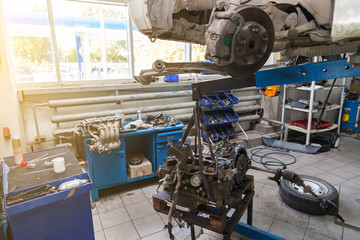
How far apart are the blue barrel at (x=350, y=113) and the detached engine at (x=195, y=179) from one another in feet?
15.1

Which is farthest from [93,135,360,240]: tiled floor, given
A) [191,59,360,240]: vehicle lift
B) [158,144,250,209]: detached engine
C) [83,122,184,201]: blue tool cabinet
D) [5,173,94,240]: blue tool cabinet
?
[191,59,360,240]: vehicle lift

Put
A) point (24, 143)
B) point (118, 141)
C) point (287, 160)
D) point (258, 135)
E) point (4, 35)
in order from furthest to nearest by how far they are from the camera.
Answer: point (258, 135) < point (287, 160) < point (24, 143) < point (118, 141) < point (4, 35)

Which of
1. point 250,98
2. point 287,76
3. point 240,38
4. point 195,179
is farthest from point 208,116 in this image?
point 240,38

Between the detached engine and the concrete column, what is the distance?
6.65ft

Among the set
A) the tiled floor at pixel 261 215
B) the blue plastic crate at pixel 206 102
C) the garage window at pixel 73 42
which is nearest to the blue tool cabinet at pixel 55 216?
the tiled floor at pixel 261 215

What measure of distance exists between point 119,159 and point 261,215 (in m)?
1.76

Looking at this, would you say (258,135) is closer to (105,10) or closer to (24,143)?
(105,10)

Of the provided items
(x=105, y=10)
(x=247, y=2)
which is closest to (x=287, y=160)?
(x=247, y=2)

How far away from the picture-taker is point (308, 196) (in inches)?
96.5

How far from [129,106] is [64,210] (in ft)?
7.43

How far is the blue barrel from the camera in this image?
4.85 meters

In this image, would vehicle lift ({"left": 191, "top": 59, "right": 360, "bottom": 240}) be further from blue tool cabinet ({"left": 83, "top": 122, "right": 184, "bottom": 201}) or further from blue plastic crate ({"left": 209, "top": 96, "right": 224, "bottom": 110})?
blue plastic crate ({"left": 209, "top": 96, "right": 224, "bottom": 110})

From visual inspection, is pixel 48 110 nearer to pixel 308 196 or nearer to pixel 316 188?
pixel 308 196

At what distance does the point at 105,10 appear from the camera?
341 centimetres
